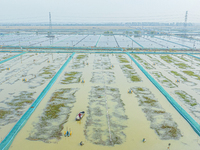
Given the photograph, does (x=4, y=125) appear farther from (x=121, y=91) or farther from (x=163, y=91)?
(x=163, y=91)

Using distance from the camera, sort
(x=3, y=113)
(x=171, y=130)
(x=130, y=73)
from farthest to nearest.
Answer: (x=130, y=73), (x=3, y=113), (x=171, y=130)

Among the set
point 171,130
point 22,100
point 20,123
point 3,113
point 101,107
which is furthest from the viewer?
point 22,100

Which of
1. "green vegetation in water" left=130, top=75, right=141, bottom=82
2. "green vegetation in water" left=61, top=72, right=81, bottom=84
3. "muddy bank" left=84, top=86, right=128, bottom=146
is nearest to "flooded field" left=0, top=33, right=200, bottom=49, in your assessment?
"green vegetation in water" left=130, top=75, right=141, bottom=82

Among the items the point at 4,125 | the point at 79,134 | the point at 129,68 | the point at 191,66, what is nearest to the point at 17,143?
the point at 4,125

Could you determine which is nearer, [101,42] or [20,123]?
[20,123]

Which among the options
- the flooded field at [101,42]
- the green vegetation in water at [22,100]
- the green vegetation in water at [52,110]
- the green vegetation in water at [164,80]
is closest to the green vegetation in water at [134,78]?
the green vegetation in water at [164,80]

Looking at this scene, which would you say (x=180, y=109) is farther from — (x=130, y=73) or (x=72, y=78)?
(x=72, y=78)

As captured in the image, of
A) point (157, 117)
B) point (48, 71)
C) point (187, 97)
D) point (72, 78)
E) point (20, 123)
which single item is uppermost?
point (48, 71)

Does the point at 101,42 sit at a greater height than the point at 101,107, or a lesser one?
greater

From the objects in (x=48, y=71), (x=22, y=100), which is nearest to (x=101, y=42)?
(x=48, y=71)

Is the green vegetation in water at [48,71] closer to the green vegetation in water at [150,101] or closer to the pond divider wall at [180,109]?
the green vegetation in water at [150,101]

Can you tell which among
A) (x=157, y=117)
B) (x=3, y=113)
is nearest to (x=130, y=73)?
(x=157, y=117)
